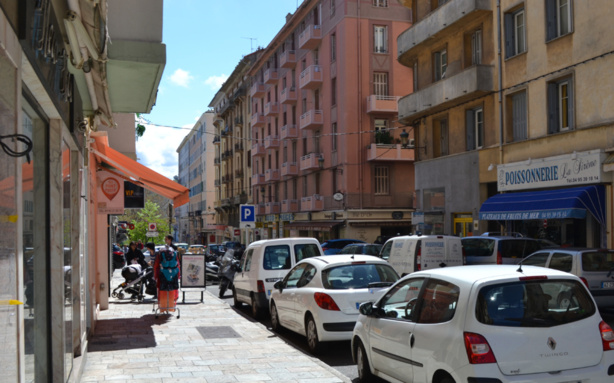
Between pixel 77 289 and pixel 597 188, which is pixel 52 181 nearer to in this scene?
pixel 77 289

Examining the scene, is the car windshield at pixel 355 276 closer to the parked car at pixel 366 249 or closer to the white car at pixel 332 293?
the white car at pixel 332 293

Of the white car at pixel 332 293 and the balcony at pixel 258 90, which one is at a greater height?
the balcony at pixel 258 90

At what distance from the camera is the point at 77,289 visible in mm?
9133

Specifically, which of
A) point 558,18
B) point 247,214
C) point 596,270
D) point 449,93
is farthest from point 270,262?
point 449,93

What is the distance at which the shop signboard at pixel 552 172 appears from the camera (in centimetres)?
2016

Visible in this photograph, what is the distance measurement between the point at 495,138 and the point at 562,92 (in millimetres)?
3777

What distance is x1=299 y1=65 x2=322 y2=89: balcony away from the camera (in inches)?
1906

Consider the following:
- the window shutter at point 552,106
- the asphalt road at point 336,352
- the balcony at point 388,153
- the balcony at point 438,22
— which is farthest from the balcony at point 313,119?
the asphalt road at point 336,352

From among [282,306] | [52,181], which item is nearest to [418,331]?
[52,181]

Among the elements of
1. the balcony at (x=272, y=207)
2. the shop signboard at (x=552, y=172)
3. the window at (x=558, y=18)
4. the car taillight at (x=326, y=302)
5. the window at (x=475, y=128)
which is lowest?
the car taillight at (x=326, y=302)

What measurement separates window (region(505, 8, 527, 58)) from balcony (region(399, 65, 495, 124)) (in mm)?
1129

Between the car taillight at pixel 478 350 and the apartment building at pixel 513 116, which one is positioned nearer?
the car taillight at pixel 478 350

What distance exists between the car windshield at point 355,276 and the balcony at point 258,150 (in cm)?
5390

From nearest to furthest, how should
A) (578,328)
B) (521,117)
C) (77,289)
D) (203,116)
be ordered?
(578,328) → (77,289) → (521,117) → (203,116)
